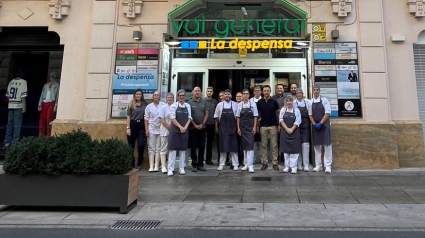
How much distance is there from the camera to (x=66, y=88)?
33.2ft

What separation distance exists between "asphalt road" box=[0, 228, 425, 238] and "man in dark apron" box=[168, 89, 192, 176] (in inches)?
148

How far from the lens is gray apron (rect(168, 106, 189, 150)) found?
834 cm

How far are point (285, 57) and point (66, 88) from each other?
7.28 meters

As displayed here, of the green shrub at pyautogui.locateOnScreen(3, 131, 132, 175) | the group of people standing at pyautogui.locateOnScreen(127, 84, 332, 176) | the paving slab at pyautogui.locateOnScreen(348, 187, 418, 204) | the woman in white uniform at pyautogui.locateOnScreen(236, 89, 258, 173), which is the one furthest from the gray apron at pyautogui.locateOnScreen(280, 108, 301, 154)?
the green shrub at pyautogui.locateOnScreen(3, 131, 132, 175)

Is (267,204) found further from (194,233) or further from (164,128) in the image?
(164,128)

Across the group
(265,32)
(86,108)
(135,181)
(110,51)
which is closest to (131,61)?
(110,51)

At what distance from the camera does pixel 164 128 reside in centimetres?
866

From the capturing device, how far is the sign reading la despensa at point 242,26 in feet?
33.1

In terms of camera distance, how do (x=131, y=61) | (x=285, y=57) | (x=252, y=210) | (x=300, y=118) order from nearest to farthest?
(x=252, y=210) → (x=300, y=118) → (x=131, y=61) → (x=285, y=57)

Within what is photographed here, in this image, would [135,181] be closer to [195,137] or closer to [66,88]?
[195,137]

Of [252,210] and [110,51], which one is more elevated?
[110,51]

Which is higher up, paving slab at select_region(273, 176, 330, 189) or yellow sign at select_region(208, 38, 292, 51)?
yellow sign at select_region(208, 38, 292, 51)

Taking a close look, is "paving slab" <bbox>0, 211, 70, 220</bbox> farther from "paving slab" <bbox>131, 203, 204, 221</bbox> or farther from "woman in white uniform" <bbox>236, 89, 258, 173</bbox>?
"woman in white uniform" <bbox>236, 89, 258, 173</bbox>

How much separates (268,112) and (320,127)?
1.42 meters
